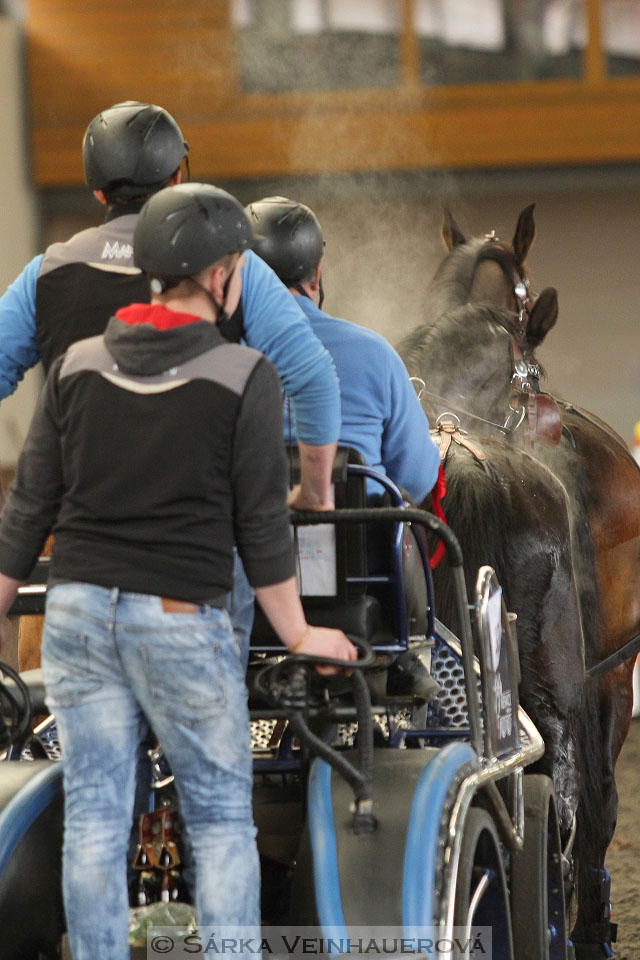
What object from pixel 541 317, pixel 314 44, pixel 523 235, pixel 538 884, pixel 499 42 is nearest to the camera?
pixel 538 884

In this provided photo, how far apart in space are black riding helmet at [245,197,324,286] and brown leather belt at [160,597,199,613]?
102cm

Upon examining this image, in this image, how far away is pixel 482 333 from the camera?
414cm

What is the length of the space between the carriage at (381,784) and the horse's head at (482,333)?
4.32 feet

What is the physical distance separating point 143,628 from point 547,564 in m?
1.94

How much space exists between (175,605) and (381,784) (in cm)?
54

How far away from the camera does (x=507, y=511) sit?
3.68 metres

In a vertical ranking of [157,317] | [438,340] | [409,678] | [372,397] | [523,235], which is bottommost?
[409,678]

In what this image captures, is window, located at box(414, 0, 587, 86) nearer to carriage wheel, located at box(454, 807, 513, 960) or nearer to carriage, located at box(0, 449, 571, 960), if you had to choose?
carriage, located at box(0, 449, 571, 960)

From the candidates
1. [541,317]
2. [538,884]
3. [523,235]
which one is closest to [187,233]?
[538,884]

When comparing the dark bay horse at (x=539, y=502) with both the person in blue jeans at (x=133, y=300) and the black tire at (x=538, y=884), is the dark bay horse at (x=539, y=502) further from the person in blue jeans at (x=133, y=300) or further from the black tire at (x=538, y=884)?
the person in blue jeans at (x=133, y=300)

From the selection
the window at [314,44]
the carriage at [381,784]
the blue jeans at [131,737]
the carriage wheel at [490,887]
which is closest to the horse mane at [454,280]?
the carriage at [381,784]

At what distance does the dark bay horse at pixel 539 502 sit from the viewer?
3.68 m

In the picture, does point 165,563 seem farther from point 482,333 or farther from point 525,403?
point 525,403

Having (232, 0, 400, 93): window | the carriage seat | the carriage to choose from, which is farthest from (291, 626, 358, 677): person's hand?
(232, 0, 400, 93): window
